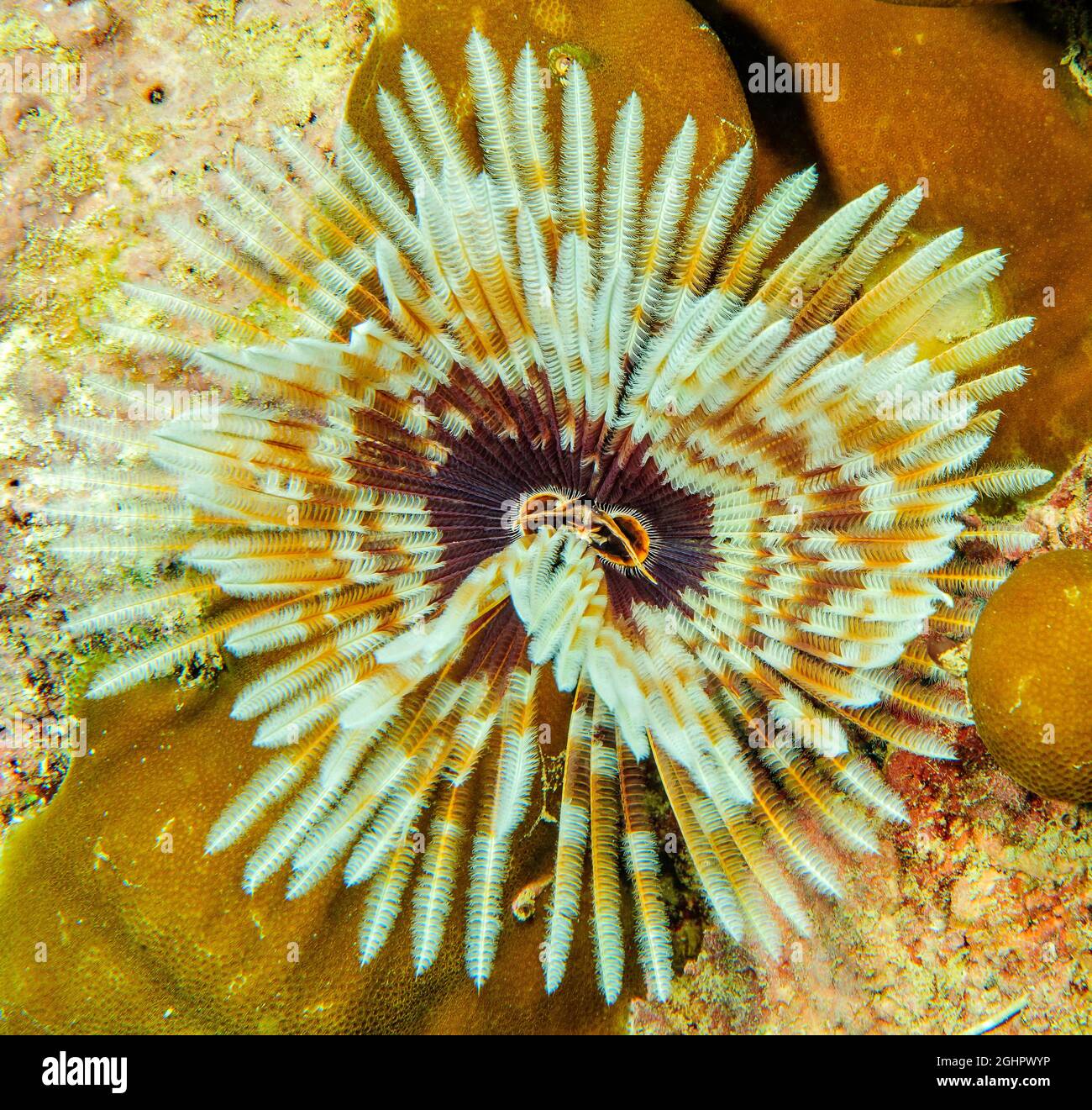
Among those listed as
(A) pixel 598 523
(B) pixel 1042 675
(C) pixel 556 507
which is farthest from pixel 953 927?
(C) pixel 556 507

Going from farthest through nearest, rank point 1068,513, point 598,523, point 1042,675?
1. point 1068,513
2. point 598,523
3. point 1042,675

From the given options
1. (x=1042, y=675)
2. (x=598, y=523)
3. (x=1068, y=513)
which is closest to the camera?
(x=1042, y=675)

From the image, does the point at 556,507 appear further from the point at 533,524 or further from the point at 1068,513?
the point at 1068,513

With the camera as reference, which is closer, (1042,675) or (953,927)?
(1042,675)

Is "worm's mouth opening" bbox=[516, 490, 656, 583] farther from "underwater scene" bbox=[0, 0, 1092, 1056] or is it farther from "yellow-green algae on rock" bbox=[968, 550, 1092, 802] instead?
"yellow-green algae on rock" bbox=[968, 550, 1092, 802]

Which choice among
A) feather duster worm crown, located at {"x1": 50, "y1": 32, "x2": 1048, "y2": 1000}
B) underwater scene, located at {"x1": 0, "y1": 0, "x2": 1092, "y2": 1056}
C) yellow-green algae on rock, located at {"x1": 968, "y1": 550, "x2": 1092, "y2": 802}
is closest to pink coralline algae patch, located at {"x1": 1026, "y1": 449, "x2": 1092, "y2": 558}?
underwater scene, located at {"x1": 0, "y1": 0, "x2": 1092, "y2": 1056}
